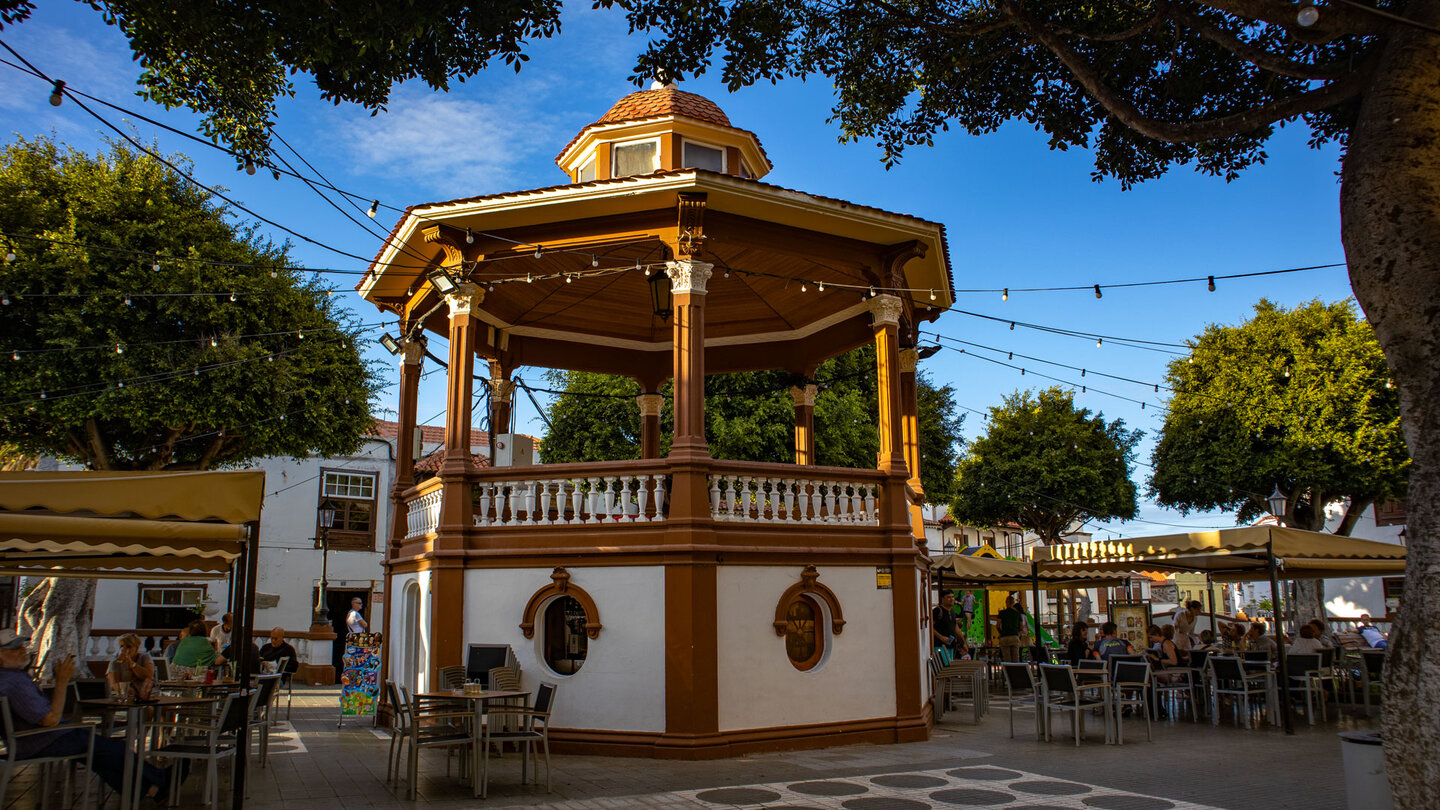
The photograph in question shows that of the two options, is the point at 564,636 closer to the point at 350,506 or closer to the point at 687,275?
the point at 687,275

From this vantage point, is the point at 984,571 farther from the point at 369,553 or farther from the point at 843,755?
the point at 369,553

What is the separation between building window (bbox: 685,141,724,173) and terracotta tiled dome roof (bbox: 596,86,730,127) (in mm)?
423

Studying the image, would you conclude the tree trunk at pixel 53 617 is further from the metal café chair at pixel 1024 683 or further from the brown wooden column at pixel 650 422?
the metal café chair at pixel 1024 683

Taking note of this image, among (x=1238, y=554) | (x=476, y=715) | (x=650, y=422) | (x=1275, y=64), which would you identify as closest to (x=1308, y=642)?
(x=1238, y=554)

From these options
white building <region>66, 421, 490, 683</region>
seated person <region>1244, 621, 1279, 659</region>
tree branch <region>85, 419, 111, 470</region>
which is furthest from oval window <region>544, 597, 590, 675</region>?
white building <region>66, 421, 490, 683</region>

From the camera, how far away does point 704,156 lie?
50.6ft

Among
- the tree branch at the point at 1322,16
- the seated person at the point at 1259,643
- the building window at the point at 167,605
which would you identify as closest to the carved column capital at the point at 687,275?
the tree branch at the point at 1322,16

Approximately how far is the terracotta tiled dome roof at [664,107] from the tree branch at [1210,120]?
22.9 feet

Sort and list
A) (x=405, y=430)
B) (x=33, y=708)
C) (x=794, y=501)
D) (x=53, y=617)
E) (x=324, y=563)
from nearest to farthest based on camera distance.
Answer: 1. (x=33, y=708)
2. (x=794, y=501)
3. (x=405, y=430)
4. (x=53, y=617)
5. (x=324, y=563)

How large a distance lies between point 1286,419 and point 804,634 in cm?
2253

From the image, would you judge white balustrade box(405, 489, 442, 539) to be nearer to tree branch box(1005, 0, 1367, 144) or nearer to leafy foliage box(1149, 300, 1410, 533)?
tree branch box(1005, 0, 1367, 144)

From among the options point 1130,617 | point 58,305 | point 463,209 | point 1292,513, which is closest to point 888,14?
point 463,209

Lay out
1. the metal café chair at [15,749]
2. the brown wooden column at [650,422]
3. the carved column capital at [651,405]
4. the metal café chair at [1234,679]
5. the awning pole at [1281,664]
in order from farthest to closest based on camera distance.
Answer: the carved column capital at [651,405] < the brown wooden column at [650,422] < the metal café chair at [1234,679] < the awning pole at [1281,664] < the metal café chair at [15,749]

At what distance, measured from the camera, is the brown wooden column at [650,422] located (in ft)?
54.0
